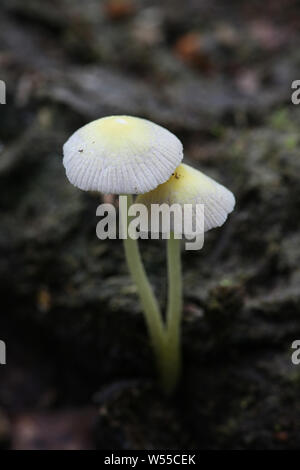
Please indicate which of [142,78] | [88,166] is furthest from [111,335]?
[142,78]

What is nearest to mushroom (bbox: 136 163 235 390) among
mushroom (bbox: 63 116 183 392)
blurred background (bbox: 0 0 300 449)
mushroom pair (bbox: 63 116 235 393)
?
mushroom pair (bbox: 63 116 235 393)

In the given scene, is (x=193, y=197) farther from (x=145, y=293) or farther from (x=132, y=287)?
(x=132, y=287)

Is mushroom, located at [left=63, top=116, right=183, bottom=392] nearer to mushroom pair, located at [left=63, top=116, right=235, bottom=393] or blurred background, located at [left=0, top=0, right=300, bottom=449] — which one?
mushroom pair, located at [left=63, top=116, right=235, bottom=393]

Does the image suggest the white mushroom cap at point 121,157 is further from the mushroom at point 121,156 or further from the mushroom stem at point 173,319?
the mushroom stem at point 173,319

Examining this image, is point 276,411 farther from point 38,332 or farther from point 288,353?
point 38,332

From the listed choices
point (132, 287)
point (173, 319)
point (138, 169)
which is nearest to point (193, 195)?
point (138, 169)

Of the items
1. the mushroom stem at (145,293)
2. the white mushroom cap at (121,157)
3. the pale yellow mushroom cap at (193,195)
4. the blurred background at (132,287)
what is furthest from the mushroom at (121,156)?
the blurred background at (132,287)

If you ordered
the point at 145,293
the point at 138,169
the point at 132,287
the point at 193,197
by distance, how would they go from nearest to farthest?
the point at 138,169, the point at 193,197, the point at 145,293, the point at 132,287
